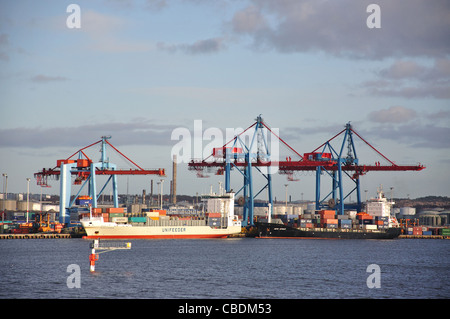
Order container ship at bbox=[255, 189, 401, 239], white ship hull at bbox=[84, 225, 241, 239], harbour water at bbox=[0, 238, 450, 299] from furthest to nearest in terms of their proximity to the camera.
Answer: container ship at bbox=[255, 189, 401, 239] < white ship hull at bbox=[84, 225, 241, 239] < harbour water at bbox=[0, 238, 450, 299]

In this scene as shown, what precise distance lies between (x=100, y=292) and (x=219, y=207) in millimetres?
66036

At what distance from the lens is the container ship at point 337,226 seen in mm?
99250

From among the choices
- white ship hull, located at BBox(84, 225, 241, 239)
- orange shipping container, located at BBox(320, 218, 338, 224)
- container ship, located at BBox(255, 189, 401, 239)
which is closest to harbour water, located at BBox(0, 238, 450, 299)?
white ship hull, located at BBox(84, 225, 241, 239)

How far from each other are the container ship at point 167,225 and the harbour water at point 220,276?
27.6 m

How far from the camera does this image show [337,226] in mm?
101188

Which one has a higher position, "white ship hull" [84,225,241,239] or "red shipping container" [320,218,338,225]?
"red shipping container" [320,218,338,225]

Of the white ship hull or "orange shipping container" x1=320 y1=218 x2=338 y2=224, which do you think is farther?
"orange shipping container" x1=320 y1=218 x2=338 y2=224

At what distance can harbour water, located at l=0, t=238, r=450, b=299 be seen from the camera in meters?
34.9

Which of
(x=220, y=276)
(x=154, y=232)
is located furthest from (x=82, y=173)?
(x=220, y=276)

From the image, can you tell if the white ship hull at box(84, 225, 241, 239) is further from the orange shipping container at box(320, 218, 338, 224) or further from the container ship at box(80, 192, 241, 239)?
the orange shipping container at box(320, 218, 338, 224)

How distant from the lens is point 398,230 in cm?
10506

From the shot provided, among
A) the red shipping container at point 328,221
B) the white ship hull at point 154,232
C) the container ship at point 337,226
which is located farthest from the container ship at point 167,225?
the red shipping container at point 328,221

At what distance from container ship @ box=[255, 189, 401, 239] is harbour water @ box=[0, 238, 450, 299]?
37.0m
